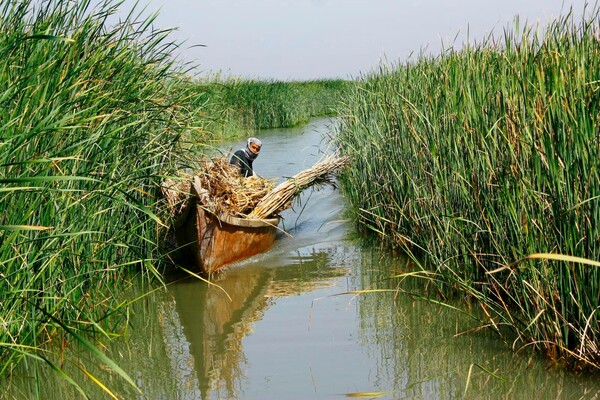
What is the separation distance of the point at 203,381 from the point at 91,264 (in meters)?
1.13

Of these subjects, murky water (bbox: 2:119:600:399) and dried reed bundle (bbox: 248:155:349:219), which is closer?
murky water (bbox: 2:119:600:399)

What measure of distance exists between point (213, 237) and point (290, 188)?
144 cm

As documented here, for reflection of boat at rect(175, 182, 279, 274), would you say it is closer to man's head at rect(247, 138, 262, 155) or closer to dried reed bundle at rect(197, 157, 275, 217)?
dried reed bundle at rect(197, 157, 275, 217)

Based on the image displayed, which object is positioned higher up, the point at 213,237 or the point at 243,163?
the point at 243,163

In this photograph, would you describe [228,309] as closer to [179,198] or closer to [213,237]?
[213,237]

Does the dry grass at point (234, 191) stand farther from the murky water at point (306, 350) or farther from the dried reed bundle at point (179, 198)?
the murky water at point (306, 350)

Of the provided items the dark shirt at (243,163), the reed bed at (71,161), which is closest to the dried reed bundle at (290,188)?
the dark shirt at (243,163)

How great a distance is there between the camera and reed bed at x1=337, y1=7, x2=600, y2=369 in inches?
178

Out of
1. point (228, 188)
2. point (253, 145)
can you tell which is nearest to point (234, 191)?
point (228, 188)

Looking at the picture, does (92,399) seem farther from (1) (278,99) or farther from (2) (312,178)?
(1) (278,99)

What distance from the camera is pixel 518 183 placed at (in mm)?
5047

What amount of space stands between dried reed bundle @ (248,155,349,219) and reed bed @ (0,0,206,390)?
1.79 metres

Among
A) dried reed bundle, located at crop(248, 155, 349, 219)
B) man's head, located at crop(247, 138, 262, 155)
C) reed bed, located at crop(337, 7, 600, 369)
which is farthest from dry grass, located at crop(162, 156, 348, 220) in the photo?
reed bed, located at crop(337, 7, 600, 369)

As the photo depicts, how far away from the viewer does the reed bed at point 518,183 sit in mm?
4520
